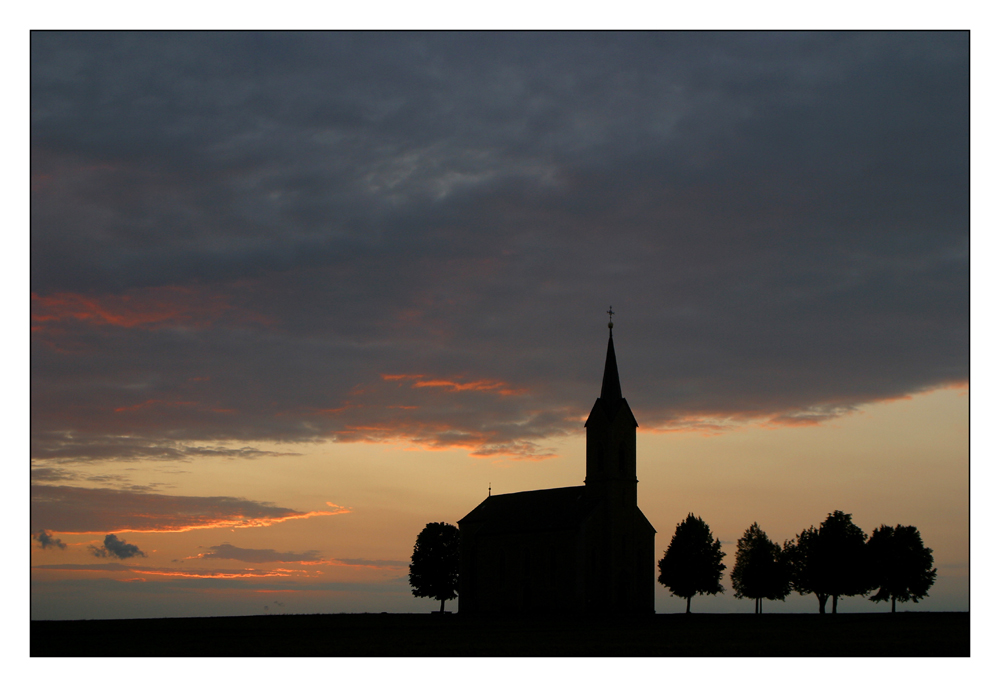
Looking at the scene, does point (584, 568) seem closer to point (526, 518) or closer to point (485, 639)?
point (526, 518)

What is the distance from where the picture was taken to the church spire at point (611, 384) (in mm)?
90625

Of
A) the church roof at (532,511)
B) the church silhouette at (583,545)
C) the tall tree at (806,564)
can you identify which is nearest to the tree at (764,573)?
the tall tree at (806,564)

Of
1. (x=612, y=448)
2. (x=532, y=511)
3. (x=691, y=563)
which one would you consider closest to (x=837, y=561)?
(x=691, y=563)

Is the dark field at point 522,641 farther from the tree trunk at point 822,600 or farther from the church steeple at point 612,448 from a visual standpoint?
the tree trunk at point 822,600

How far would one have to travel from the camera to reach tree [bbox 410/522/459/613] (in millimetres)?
103438

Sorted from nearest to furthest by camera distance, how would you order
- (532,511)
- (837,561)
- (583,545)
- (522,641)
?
→ (522,641), (583,545), (837,561), (532,511)

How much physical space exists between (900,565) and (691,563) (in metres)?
19.5

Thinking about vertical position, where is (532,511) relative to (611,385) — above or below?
below

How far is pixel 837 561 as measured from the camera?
8888 cm

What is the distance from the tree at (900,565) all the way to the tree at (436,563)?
42242 mm

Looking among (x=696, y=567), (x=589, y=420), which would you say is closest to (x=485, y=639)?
(x=589, y=420)

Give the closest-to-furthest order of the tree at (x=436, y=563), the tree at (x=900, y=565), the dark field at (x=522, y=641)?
the dark field at (x=522, y=641), the tree at (x=900, y=565), the tree at (x=436, y=563)

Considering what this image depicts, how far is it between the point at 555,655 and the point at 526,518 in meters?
57.6

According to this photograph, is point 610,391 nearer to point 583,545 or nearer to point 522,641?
point 583,545
